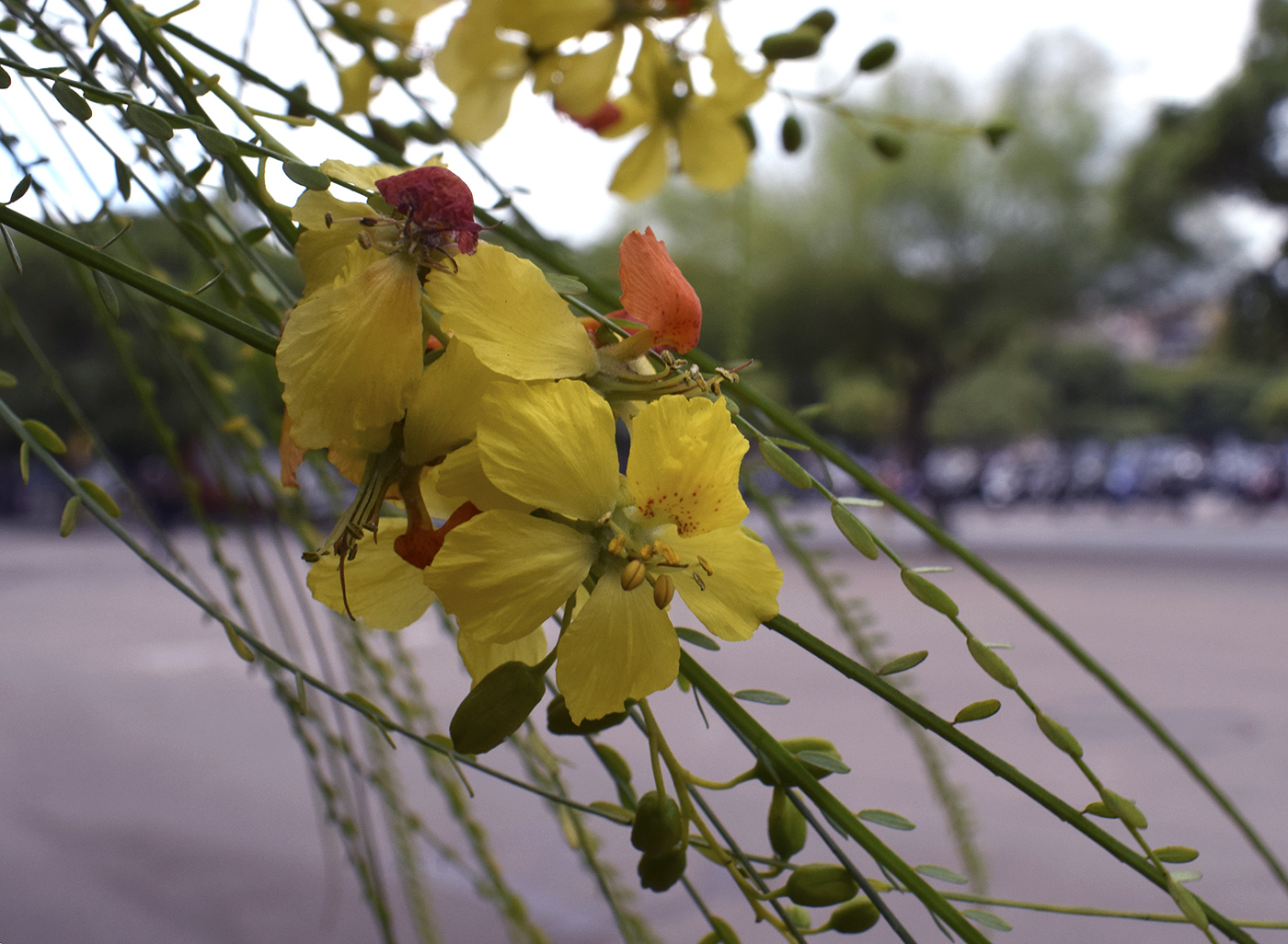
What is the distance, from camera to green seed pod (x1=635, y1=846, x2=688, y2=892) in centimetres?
9

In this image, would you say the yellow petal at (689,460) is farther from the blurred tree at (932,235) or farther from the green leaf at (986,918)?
the blurred tree at (932,235)

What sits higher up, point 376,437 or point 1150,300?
point 1150,300

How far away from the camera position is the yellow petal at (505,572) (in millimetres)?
75

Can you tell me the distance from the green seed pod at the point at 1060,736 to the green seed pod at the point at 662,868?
0.11 feet

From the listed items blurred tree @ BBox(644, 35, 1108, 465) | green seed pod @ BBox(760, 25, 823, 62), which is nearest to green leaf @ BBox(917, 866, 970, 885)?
green seed pod @ BBox(760, 25, 823, 62)

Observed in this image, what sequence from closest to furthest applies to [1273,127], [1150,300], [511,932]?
[511,932], [1273,127], [1150,300]

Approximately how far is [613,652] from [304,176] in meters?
0.04

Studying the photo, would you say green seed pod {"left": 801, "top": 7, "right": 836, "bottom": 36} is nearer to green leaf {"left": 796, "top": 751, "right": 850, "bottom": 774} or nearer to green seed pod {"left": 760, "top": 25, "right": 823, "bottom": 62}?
green seed pod {"left": 760, "top": 25, "right": 823, "bottom": 62}

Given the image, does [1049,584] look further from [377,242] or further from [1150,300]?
[377,242]

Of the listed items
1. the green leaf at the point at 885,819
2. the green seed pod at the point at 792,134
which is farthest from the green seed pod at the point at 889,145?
the green leaf at the point at 885,819

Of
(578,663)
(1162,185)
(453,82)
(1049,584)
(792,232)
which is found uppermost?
(792,232)

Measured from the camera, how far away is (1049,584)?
8.38ft

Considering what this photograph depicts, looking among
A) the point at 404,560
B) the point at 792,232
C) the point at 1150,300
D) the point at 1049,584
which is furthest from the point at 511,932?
the point at 1150,300

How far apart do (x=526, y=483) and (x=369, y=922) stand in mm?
730
